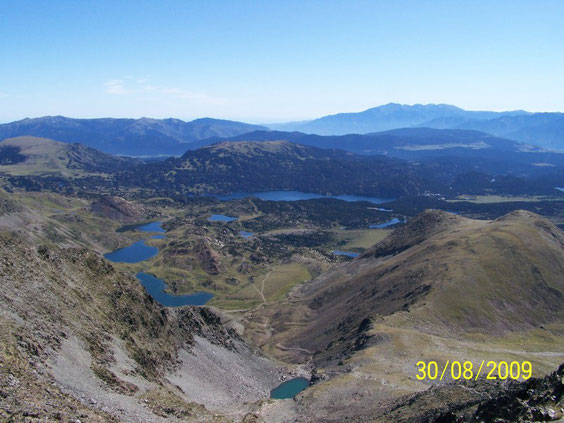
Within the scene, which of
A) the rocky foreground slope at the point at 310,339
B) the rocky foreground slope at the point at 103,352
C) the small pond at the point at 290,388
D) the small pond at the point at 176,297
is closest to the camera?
the rocky foreground slope at the point at 103,352

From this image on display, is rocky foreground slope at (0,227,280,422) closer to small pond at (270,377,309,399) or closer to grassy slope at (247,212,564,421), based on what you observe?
small pond at (270,377,309,399)

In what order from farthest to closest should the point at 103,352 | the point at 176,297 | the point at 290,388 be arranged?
the point at 176,297 < the point at 290,388 < the point at 103,352

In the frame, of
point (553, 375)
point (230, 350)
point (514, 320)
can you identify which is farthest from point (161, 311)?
point (514, 320)

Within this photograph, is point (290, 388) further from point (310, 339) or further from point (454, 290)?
point (454, 290)

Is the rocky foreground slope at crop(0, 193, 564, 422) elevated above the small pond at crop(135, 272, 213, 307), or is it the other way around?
the rocky foreground slope at crop(0, 193, 564, 422)

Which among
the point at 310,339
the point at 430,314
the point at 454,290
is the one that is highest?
the point at 454,290

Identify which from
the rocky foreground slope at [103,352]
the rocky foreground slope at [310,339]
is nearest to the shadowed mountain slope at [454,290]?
the rocky foreground slope at [310,339]

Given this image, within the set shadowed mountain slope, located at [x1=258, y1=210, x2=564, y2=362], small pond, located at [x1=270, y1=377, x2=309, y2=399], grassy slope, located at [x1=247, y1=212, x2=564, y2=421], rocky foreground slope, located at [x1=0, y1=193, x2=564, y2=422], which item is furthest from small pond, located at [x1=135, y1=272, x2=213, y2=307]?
small pond, located at [x1=270, y1=377, x2=309, y2=399]

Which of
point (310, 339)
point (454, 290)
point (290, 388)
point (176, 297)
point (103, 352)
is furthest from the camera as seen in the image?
point (176, 297)

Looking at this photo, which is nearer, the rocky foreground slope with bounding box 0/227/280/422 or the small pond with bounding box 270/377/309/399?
the rocky foreground slope with bounding box 0/227/280/422

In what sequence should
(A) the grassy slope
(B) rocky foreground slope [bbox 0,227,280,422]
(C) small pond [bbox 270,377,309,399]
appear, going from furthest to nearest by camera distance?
1. (C) small pond [bbox 270,377,309,399]
2. (A) the grassy slope
3. (B) rocky foreground slope [bbox 0,227,280,422]

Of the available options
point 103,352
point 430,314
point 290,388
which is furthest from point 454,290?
point 103,352

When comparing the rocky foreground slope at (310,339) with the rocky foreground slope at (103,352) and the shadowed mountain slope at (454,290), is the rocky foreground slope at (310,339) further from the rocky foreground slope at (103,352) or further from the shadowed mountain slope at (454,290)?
the shadowed mountain slope at (454,290)
